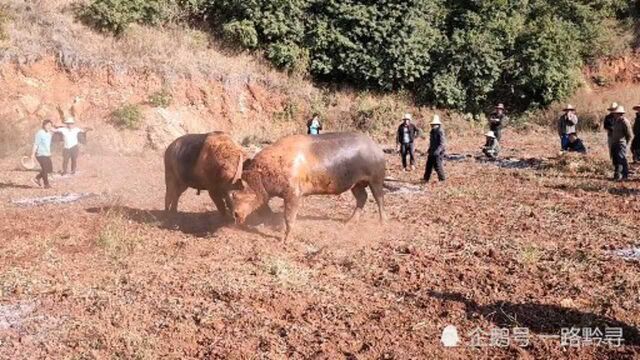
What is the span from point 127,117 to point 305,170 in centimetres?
1265

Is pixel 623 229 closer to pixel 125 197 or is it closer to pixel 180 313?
pixel 180 313

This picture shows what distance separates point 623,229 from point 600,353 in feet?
15.4

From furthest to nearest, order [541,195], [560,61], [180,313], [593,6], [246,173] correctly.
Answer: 1. [593,6]
2. [560,61]
3. [541,195]
4. [246,173]
5. [180,313]

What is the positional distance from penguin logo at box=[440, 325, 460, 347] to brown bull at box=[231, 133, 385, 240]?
364 centimetres

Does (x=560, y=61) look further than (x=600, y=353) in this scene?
Yes

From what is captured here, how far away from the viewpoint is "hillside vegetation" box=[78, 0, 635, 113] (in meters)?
25.2

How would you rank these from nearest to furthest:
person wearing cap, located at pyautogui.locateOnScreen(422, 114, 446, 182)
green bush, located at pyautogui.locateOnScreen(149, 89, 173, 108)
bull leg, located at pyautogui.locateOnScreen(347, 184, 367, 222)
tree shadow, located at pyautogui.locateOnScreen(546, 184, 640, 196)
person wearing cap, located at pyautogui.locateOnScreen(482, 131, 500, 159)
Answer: bull leg, located at pyautogui.locateOnScreen(347, 184, 367, 222) < tree shadow, located at pyautogui.locateOnScreen(546, 184, 640, 196) < person wearing cap, located at pyautogui.locateOnScreen(422, 114, 446, 182) < person wearing cap, located at pyautogui.locateOnScreen(482, 131, 500, 159) < green bush, located at pyautogui.locateOnScreen(149, 89, 173, 108)

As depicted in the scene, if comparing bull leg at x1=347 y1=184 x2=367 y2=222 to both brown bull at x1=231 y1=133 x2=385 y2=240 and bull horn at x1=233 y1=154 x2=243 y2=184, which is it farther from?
bull horn at x1=233 y1=154 x2=243 y2=184

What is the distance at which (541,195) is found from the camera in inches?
506

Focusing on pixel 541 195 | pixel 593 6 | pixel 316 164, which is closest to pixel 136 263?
pixel 316 164

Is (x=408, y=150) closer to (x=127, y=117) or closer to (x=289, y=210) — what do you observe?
(x=289, y=210)

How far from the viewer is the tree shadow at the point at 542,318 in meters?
6.31

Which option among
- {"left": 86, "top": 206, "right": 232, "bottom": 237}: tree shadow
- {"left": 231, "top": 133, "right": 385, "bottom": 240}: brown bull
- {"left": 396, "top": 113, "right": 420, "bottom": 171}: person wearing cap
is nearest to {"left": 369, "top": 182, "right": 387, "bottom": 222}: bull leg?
{"left": 231, "top": 133, "right": 385, "bottom": 240}: brown bull

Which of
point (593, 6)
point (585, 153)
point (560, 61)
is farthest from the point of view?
point (593, 6)
